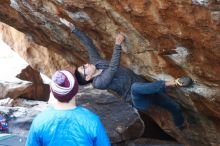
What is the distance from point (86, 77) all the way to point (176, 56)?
1.13 m

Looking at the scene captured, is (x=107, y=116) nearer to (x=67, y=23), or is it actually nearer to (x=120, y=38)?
(x=67, y=23)

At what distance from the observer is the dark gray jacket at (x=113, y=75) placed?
18.3 feet

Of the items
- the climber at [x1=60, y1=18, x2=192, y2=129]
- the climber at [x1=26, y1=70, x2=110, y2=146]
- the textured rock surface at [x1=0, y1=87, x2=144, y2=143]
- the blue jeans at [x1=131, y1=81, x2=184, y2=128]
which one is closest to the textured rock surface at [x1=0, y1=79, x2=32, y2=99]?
the textured rock surface at [x1=0, y1=87, x2=144, y2=143]

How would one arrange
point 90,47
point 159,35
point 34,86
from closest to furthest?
1. point 159,35
2. point 90,47
3. point 34,86

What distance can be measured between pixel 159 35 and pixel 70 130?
2.35m

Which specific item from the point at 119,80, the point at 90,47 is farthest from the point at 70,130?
the point at 90,47

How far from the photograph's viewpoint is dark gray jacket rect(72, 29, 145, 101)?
558cm

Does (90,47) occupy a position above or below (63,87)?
above

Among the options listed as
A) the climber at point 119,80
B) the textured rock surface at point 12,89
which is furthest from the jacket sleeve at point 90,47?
the textured rock surface at point 12,89

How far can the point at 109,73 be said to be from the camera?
5.63 metres

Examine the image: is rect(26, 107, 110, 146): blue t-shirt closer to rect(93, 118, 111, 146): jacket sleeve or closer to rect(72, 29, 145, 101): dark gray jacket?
rect(93, 118, 111, 146): jacket sleeve

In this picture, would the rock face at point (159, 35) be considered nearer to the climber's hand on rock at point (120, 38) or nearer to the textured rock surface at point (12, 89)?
the climber's hand on rock at point (120, 38)

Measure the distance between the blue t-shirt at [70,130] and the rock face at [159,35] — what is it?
178 cm

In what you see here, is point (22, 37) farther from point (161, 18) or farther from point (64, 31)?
point (161, 18)
